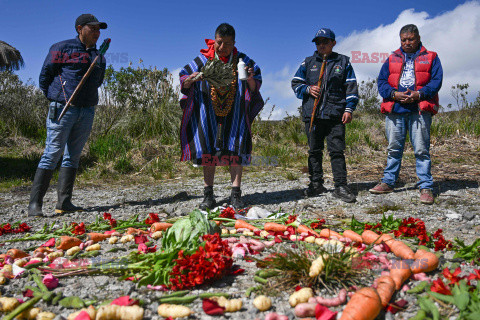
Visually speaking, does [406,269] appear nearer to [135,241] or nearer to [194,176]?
[135,241]

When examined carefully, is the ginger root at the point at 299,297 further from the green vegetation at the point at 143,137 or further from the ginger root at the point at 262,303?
the green vegetation at the point at 143,137

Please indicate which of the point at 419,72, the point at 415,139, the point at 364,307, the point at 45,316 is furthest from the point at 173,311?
the point at 419,72

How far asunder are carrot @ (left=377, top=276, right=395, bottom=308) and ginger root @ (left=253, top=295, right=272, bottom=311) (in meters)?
0.50

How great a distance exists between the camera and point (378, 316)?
166 cm

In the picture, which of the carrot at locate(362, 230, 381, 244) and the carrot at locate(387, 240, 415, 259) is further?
the carrot at locate(362, 230, 381, 244)

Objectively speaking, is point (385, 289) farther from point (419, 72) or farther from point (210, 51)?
point (419, 72)

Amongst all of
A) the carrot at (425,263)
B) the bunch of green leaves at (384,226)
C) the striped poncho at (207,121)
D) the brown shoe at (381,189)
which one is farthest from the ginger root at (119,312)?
the brown shoe at (381,189)

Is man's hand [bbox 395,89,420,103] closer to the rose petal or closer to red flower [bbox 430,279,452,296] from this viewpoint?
red flower [bbox 430,279,452,296]

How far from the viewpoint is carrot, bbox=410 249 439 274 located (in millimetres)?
1966

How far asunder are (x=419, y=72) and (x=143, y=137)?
6.02 metres

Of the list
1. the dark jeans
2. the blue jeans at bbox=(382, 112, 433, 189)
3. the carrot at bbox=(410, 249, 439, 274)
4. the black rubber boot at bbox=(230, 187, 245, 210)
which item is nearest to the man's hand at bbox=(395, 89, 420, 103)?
the blue jeans at bbox=(382, 112, 433, 189)

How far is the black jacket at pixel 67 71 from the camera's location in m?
4.04

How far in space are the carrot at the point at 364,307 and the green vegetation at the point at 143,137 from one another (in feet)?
14.6

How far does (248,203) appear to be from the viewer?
14.8ft
